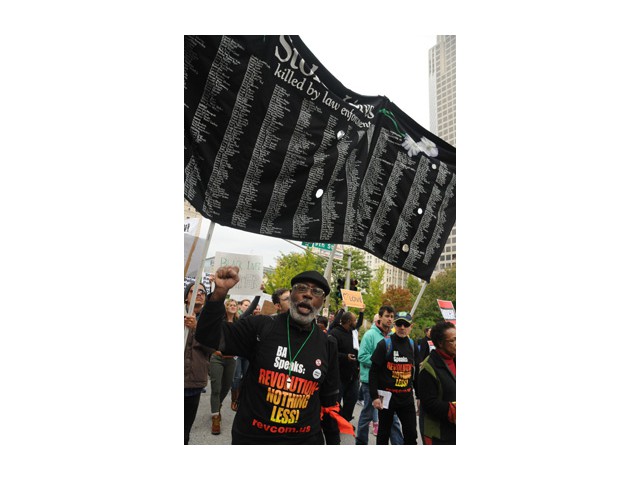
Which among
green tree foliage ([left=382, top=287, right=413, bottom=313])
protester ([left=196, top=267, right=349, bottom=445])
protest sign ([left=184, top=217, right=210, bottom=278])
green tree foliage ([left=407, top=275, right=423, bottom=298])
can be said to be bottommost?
protester ([left=196, top=267, right=349, bottom=445])

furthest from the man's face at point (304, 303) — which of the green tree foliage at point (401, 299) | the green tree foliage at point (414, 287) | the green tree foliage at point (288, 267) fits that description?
the green tree foliage at point (401, 299)

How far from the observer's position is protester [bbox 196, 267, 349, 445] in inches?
93.5

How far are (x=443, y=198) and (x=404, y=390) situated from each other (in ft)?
7.55

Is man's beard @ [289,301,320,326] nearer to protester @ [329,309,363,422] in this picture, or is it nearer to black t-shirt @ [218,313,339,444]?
black t-shirt @ [218,313,339,444]

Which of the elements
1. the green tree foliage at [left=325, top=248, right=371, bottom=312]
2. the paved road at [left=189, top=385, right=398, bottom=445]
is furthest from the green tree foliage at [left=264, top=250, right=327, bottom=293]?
the green tree foliage at [left=325, top=248, right=371, bottom=312]

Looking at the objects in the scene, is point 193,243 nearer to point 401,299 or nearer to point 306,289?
point 306,289

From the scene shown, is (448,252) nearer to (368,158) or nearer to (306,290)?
(368,158)

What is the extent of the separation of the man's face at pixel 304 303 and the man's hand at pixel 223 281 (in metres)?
0.56

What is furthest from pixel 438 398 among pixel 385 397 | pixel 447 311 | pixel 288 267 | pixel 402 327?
pixel 288 267

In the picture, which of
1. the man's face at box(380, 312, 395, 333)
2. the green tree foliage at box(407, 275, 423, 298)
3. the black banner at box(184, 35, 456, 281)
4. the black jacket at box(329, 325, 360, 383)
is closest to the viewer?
the black banner at box(184, 35, 456, 281)

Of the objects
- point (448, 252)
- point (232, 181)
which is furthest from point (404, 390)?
point (232, 181)

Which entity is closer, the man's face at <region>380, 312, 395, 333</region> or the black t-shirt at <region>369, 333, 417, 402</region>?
the black t-shirt at <region>369, 333, 417, 402</region>

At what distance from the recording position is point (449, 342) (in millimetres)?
3119

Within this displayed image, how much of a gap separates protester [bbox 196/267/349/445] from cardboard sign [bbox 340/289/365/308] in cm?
317
